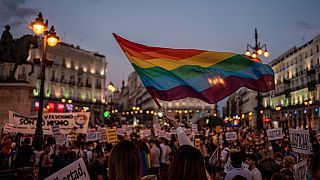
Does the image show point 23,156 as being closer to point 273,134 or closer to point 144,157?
point 144,157

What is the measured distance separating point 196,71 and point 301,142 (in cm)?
308

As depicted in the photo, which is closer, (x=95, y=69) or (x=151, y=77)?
(x=151, y=77)

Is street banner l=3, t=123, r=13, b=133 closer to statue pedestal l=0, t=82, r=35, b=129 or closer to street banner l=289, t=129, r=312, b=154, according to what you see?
statue pedestal l=0, t=82, r=35, b=129

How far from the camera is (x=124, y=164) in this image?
11.1ft

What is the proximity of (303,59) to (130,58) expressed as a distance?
7961cm

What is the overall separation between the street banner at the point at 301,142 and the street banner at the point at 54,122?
934cm

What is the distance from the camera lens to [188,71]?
23.0 feet

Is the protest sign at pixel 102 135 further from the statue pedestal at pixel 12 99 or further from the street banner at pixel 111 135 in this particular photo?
the statue pedestal at pixel 12 99

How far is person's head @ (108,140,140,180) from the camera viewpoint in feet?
11.0

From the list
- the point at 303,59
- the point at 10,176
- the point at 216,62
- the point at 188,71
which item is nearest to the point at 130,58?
the point at 188,71

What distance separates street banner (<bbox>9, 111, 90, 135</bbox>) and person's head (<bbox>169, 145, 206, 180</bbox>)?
39.5ft

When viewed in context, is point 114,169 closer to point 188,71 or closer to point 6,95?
point 188,71

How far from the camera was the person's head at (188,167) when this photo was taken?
311 centimetres

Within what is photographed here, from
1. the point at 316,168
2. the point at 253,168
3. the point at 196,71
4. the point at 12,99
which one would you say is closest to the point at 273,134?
the point at 253,168
